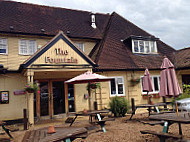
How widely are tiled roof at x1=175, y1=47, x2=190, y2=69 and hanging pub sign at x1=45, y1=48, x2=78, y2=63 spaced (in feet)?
31.4

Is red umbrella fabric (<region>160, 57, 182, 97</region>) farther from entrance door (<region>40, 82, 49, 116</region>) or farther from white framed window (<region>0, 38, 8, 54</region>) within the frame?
white framed window (<region>0, 38, 8, 54</region>)

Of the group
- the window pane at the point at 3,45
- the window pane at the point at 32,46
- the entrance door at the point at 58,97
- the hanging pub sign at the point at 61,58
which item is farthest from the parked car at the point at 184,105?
the window pane at the point at 3,45

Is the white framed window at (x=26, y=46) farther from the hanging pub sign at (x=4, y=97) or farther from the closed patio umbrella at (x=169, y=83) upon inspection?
the closed patio umbrella at (x=169, y=83)

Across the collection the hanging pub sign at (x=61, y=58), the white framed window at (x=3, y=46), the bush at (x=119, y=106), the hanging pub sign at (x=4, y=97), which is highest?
the white framed window at (x=3, y=46)

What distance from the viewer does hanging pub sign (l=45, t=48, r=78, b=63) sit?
34.0ft

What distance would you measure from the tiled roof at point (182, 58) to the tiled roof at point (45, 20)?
7286 millimetres

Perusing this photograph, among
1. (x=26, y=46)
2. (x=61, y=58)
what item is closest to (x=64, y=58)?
(x=61, y=58)

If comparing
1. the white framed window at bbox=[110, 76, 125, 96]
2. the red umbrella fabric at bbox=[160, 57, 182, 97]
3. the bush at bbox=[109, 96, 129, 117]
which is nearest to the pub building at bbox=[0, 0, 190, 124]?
the white framed window at bbox=[110, 76, 125, 96]

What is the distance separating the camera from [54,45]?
34.8ft

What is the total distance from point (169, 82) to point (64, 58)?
21.2 feet

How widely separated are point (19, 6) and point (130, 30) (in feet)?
34.0

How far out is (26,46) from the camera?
1313 centimetres

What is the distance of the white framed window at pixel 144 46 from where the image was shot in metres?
16.0

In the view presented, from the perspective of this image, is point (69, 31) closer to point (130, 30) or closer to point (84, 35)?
point (84, 35)
